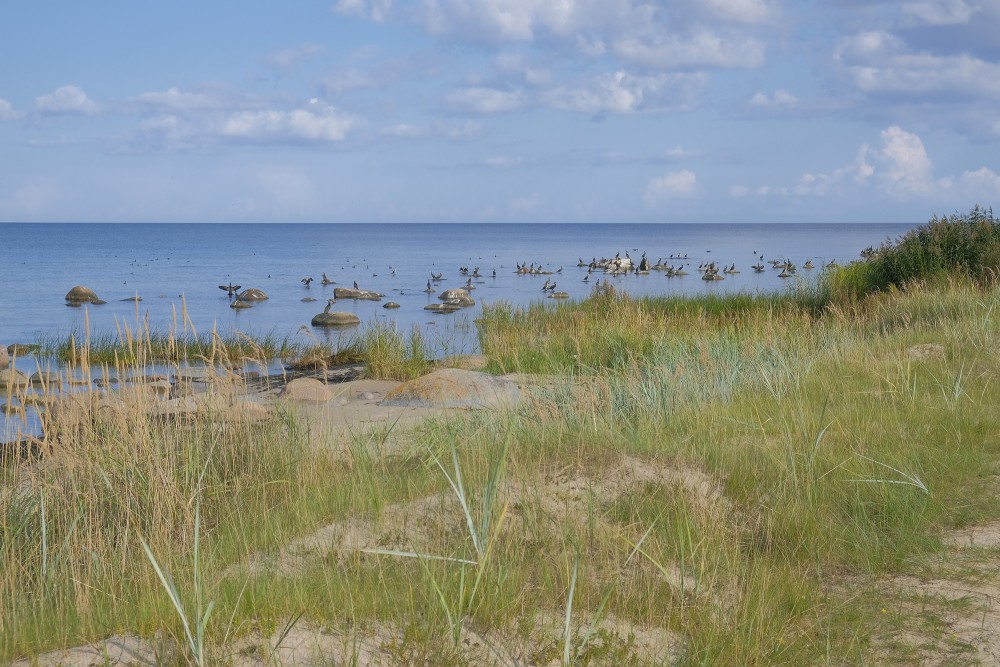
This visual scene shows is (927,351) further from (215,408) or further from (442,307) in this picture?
(442,307)

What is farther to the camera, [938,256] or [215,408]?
[938,256]

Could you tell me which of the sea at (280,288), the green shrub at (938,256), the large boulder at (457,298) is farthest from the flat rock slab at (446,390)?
the large boulder at (457,298)

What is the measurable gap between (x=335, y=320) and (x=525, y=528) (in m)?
20.0

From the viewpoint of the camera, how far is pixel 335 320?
23531 millimetres

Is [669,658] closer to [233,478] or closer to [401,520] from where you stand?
[401,520]

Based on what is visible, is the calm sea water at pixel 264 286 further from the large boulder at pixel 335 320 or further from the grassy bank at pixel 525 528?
the grassy bank at pixel 525 528

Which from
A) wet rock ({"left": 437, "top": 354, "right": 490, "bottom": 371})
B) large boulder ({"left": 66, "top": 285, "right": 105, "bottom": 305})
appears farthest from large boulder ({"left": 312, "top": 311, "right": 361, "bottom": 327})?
large boulder ({"left": 66, "top": 285, "right": 105, "bottom": 305})

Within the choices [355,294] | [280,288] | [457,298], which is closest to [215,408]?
[457,298]

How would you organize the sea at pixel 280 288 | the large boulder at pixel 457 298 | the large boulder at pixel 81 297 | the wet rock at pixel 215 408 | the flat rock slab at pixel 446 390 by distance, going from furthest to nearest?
the large boulder at pixel 81 297, the large boulder at pixel 457 298, the sea at pixel 280 288, the flat rock slab at pixel 446 390, the wet rock at pixel 215 408

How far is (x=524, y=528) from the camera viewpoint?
4.05 metres

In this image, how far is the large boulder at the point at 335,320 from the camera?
77.0 feet

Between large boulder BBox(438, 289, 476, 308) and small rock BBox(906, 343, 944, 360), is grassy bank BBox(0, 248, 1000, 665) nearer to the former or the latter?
small rock BBox(906, 343, 944, 360)

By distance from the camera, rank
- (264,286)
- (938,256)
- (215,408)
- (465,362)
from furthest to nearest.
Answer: (264,286)
(938,256)
(465,362)
(215,408)

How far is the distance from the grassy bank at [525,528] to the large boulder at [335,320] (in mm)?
17160
